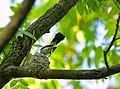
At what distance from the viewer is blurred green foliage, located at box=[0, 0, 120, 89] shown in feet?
4.24

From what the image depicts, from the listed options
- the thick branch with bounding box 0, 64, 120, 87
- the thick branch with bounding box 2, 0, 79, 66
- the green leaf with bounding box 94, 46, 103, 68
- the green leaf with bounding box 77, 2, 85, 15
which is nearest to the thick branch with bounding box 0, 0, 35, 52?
the thick branch with bounding box 0, 64, 120, 87

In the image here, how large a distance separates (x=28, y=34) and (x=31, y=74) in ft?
0.48

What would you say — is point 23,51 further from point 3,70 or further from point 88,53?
point 88,53

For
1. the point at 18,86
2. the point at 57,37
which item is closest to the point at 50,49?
the point at 57,37

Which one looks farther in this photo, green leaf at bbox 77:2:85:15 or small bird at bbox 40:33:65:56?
green leaf at bbox 77:2:85:15

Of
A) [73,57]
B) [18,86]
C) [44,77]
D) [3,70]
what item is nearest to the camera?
[44,77]

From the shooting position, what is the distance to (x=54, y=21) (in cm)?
108

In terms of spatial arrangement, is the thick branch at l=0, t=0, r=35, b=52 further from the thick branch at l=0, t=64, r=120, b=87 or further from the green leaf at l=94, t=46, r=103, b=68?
the green leaf at l=94, t=46, r=103, b=68

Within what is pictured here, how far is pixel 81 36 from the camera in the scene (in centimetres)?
344

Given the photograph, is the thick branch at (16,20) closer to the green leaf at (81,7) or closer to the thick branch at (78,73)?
the thick branch at (78,73)

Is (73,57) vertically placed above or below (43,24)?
below

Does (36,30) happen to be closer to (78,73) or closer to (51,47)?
(51,47)

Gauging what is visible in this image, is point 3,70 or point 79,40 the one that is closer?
point 3,70

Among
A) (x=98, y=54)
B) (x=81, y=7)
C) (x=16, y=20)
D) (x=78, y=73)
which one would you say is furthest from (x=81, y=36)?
(x=16, y=20)
